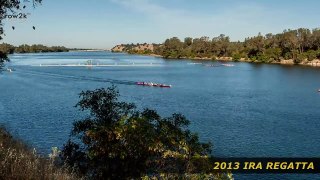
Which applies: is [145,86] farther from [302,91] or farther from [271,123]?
[271,123]

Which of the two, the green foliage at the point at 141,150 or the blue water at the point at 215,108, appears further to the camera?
the blue water at the point at 215,108

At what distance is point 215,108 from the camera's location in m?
80.4

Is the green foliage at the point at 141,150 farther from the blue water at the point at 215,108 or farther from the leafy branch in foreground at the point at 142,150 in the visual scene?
the blue water at the point at 215,108

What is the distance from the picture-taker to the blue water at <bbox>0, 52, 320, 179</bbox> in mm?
53000

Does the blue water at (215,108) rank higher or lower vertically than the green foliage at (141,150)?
lower

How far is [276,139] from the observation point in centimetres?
5553

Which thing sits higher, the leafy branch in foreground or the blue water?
the leafy branch in foreground

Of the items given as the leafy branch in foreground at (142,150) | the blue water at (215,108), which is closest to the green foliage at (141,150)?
the leafy branch in foreground at (142,150)

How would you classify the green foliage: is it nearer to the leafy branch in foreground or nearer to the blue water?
the leafy branch in foreground

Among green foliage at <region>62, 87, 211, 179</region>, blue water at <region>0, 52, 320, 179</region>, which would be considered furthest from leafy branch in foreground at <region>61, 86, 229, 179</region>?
blue water at <region>0, 52, 320, 179</region>

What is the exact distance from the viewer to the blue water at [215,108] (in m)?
53.0

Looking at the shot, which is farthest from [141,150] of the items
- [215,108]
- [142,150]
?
[215,108]

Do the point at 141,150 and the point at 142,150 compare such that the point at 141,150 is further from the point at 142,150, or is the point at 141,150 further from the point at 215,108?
the point at 215,108

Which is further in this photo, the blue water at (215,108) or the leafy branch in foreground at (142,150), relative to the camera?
the blue water at (215,108)
